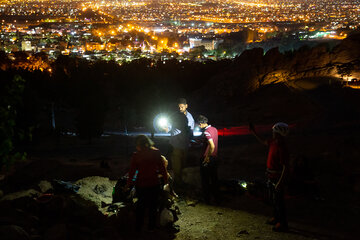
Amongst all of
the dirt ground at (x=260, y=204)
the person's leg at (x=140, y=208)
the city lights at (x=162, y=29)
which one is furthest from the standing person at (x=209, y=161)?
the city lights at (x=162, y=29)

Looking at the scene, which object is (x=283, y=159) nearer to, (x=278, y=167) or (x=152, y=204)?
(x=278, y=167)

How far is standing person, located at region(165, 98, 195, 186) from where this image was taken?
7.36 meters

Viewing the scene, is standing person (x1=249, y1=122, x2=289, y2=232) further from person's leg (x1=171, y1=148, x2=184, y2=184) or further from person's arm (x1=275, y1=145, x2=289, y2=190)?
person's leg (x1=171, y1=148, x2=184, y2=184)

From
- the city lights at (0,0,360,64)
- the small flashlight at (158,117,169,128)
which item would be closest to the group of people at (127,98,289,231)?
the small flashlight at (158,117,169,128)

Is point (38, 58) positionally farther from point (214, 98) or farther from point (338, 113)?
point (338, 113)

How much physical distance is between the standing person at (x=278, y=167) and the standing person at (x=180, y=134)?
1.88 metres

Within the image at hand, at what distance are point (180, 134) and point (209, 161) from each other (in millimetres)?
834

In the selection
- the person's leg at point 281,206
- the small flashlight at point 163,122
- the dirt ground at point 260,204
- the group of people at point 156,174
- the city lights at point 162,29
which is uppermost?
the city lights at point 162,29

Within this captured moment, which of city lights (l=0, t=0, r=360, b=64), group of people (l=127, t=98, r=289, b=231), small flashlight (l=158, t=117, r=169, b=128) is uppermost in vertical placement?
city lights (l=0, t=0, r=360, b=64)

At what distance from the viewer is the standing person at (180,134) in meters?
7.36

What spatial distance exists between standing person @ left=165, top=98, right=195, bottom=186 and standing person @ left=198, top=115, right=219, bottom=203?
401mm

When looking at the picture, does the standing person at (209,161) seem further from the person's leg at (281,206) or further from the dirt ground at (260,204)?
the person's leg at (281,206)

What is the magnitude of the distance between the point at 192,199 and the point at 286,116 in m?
18.5

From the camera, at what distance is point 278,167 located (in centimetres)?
591
